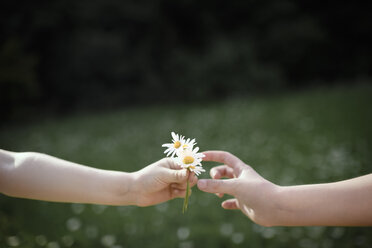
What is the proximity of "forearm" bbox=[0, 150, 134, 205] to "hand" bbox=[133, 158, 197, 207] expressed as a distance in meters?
0.07

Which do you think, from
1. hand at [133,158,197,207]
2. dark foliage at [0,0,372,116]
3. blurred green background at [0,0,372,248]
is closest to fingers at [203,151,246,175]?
hand at [133,158,197,207]

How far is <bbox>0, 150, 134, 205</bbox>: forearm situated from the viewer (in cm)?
163

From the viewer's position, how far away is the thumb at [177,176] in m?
1.52

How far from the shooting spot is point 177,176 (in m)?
1.56

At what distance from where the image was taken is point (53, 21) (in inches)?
559

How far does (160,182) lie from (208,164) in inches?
141

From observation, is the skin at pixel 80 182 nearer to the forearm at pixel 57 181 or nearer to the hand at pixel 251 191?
the forearm at pixel 57 181

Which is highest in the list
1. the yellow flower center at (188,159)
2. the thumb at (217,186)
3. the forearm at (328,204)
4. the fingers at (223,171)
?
the fingers at (223,171)

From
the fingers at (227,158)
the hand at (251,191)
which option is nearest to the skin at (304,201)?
the hand at (251,191)

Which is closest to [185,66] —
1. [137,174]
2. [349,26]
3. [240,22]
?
[240,22]

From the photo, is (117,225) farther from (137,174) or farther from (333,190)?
(333,190)

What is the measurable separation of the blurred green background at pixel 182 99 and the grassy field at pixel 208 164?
0.02 meters

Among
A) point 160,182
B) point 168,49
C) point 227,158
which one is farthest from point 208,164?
point 168,49

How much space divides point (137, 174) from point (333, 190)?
0.99m
